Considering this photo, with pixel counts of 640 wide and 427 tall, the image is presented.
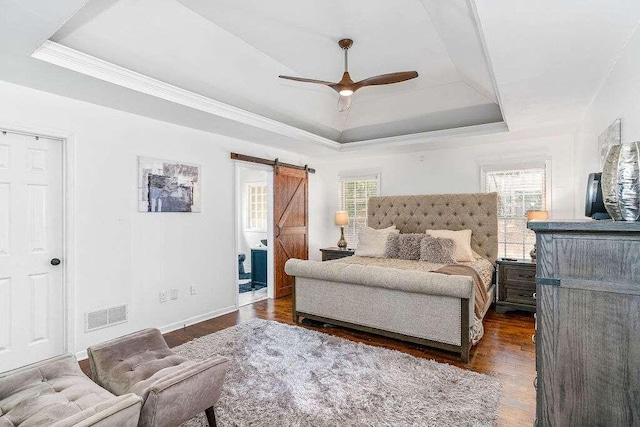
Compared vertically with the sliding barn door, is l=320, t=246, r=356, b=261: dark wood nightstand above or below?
below

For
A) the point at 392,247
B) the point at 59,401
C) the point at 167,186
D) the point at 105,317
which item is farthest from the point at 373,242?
the point at 59,401

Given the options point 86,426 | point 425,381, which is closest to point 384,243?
point 425,381

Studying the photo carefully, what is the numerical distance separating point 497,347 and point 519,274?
1.51m

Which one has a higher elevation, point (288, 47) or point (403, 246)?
point (288, 47)

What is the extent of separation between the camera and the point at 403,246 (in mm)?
4953

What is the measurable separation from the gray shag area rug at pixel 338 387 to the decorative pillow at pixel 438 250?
68.6 inches

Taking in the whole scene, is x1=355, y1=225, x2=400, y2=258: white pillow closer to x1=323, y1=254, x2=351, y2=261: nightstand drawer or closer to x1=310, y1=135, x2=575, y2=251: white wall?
x1=323, y1=254, x2=351, y2=261: nightstand drawer

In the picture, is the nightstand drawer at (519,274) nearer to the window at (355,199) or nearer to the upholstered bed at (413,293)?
the upholstered bed at (413,293)

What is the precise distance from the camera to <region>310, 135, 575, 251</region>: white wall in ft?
15.2

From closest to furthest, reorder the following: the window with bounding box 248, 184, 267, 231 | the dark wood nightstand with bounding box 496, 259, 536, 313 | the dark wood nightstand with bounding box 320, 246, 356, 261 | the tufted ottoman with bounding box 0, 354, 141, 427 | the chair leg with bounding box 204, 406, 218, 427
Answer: the tufted ottoman with bounding box 0, 354, 141, 427, the chair leg with bounding box 204, 406, 218, 427, the dark wood nightstand with bounding box 496, 259, 536, 313, the dark wood nightstand with bounding box 320, 246, 356, 261, the window with bounding box 248, 184, 267, 231

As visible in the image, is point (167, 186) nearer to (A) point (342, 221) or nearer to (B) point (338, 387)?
(B) point (338, 387)

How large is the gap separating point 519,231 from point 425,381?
3.28 metres

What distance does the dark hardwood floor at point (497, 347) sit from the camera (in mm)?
2432

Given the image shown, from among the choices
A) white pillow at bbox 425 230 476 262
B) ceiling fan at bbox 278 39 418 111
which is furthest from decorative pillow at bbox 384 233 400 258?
ceiling fan at bbox 278 39 418 111
